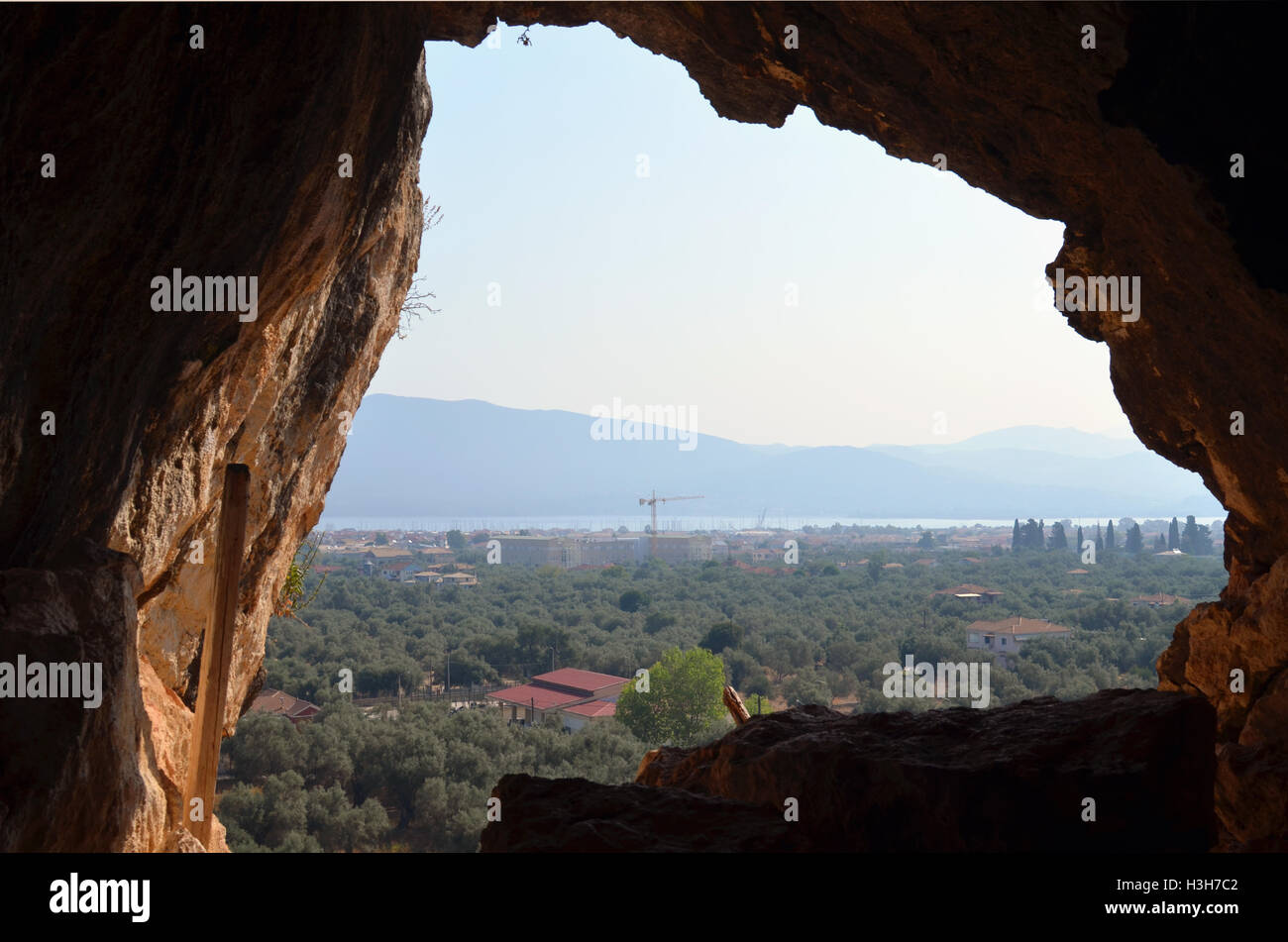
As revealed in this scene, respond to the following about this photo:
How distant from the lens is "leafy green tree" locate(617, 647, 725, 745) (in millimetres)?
35375

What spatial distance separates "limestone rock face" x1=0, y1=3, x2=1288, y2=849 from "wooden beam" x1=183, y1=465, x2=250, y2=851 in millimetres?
254

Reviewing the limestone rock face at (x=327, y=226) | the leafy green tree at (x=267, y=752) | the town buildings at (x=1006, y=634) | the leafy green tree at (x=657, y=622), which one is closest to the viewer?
the limestone rock face at (x=327, y=226)

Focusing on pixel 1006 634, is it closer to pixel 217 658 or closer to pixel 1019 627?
pixel 1019 627

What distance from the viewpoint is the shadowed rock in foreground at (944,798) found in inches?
176

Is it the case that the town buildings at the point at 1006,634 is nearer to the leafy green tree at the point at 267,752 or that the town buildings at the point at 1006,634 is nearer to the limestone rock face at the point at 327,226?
the leafy green tree at the point at 267,752

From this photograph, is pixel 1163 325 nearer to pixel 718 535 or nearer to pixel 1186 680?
pixel 1186 680

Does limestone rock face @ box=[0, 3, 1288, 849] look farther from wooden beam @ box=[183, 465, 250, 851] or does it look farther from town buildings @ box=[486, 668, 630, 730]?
town buildings @ box=[486, 668, 630, 730]

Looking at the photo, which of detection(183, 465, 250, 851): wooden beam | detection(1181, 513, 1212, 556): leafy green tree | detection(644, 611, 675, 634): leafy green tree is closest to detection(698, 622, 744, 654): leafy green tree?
detection(644, 611, 675, 634): leafy green tree

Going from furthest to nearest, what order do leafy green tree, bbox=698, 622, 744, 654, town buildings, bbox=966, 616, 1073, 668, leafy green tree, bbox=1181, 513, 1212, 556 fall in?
leafy green tree, bbox=1181, 513, 1212, 556 < leafy green tree, bbox=698, 622, 744, 654 < town buildings, bbox=966, 616, 1073, 668

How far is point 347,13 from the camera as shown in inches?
214

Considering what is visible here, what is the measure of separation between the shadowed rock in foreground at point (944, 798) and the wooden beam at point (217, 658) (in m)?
2.30

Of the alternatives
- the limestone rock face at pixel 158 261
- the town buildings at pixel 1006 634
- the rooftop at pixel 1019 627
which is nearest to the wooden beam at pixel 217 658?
the limestone rock face at pixel 158 261
